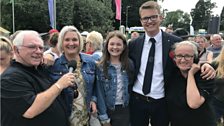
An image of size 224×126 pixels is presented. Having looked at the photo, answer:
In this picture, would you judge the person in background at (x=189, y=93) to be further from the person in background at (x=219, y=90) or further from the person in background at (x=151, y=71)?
the person in background at (x=151, y=71)

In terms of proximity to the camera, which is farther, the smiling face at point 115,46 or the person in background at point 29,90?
the smiling face at point 115,46

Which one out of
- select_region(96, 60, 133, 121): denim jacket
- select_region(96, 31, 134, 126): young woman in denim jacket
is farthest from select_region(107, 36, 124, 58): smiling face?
select_region(96, 60, 133, 121): denim jacket

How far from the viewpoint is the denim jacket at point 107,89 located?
366 cm

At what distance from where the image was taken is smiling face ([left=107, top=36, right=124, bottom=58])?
3.78 meters

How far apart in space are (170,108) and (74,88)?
1.21 m

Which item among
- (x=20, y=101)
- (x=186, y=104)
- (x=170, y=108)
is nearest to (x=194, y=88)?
(x=186, y=104)

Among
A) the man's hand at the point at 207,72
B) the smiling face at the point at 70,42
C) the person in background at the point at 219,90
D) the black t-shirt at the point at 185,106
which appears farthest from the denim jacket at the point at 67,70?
the person in background at the point at 219,90

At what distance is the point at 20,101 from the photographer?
2.52 m

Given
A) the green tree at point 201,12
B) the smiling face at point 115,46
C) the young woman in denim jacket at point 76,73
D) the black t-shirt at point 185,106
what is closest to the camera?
the black t-shirt at point 185,106

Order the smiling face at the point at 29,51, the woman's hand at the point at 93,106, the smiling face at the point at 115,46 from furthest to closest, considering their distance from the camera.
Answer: the smiling face at the point at 115,46 → the woman's hand at the point at 93,106 → the smiling face at the point at 29,51

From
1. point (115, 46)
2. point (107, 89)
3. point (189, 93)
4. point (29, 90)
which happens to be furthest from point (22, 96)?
point (189, 93)

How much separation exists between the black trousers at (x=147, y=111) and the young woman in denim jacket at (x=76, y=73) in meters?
0.79

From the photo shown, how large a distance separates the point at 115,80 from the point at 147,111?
618 mm

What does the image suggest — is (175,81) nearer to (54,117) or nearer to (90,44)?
(54,117)
